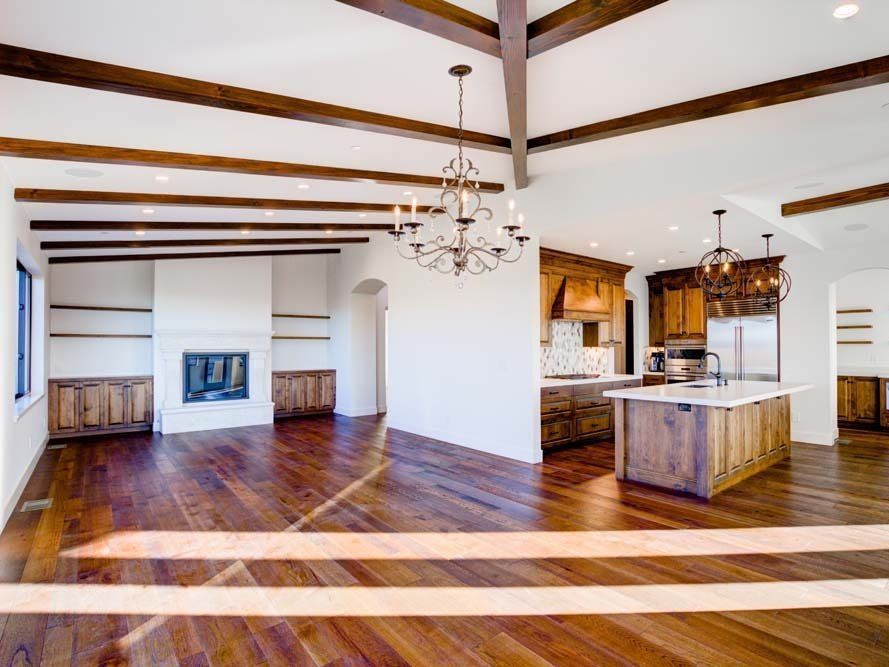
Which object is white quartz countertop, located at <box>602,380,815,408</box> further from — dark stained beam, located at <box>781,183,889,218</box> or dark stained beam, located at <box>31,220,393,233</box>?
dark stained beam, located at <box>31,220,393,233</box>

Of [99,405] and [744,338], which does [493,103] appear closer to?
[744,338]

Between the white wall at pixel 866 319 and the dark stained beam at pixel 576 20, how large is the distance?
8.24 m

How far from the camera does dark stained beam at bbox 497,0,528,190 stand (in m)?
2.37

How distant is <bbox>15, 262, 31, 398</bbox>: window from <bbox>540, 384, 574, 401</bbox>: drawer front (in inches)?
230

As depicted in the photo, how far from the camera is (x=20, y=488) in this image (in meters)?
4.67

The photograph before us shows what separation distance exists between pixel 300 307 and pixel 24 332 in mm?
4473

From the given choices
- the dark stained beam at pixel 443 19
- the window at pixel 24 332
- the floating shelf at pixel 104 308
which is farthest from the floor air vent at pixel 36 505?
the dark stained beam at pixel 443 19

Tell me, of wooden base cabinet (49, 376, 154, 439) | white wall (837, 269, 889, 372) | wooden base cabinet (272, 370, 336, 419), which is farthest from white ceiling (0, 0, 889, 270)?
wooden base cabinet (272, 370, 336, 419)

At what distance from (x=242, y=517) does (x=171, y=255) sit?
17.1 feet

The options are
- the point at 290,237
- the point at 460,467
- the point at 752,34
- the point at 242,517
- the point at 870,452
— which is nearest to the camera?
the point at 752,34

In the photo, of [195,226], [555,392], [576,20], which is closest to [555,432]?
[555,392]

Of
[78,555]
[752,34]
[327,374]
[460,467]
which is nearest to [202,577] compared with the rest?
[78,555]

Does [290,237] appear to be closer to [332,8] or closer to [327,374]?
[327,374]

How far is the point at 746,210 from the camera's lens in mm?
4875
